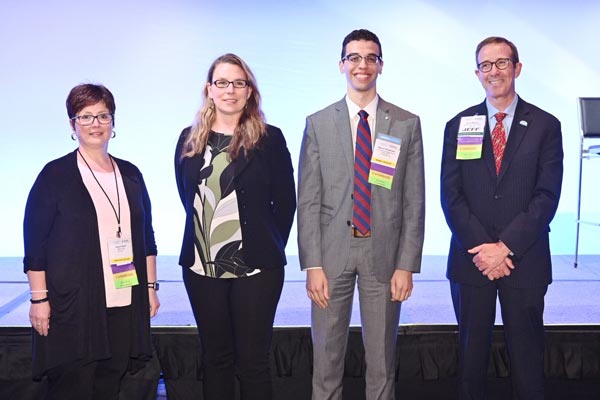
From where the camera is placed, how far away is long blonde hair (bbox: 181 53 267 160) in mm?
2025

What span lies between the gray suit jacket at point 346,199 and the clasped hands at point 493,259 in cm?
21

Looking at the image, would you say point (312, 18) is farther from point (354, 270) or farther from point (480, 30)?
point (354, 270)

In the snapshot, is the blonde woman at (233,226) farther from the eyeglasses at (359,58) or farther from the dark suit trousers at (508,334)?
the dark suit trousers at (508,334)

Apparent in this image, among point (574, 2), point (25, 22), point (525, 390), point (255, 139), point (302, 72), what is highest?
point (574, 2)

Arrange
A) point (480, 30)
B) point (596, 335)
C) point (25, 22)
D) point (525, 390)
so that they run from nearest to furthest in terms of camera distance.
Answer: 1. point (525, 390)
2. point (596, 335)
3. point (25, 22)
4. point (480, 30)

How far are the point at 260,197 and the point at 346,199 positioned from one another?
306mm

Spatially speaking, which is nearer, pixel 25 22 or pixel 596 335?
pixel 596 335

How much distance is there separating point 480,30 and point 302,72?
3.96 ft

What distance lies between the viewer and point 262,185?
2039mm

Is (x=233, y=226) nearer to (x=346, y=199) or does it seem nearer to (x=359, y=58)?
(x=346, y=199)

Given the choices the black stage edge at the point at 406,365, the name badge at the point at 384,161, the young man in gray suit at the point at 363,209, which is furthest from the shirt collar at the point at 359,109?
the black stage edge at the point at 406,365

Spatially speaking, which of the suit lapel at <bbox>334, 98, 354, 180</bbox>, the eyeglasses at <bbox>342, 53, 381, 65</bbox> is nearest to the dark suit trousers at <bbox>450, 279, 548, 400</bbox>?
the suit lapel at <bbox>334, 98, 354, 180</bbox>

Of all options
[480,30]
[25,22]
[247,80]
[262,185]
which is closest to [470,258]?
[262,185]

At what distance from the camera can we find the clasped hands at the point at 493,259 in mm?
2107
